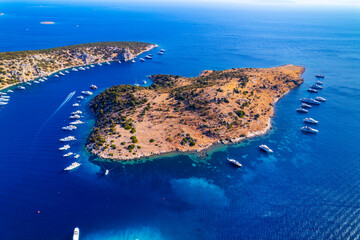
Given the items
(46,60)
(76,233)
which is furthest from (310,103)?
(46,60)

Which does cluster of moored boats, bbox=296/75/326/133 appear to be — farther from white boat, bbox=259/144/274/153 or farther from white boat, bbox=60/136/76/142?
white boat, bbox=60/136/76/142

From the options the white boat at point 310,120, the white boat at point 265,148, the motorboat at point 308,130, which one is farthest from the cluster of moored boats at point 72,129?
the white boat at point 310,120

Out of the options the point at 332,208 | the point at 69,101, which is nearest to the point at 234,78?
the point at 332,208

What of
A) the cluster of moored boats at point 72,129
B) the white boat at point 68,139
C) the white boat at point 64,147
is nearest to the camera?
the cluster of moored boats at point 72,129

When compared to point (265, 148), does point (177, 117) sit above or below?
above

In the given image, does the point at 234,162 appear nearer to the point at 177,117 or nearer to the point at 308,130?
the point at 177,117

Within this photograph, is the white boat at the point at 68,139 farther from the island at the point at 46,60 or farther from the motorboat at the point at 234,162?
the island at the point at 46,60

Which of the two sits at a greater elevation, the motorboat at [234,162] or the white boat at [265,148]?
the white boat at [265,148]

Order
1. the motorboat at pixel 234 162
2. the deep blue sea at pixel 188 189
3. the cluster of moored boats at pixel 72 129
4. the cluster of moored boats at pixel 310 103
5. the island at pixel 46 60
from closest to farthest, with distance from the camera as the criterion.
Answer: the deep blue sea at pixel 188 189 → the cluster of moored boats at pixel 72 129 → the motorboat at pixel 234 162 → the cluster of moored boats at pixel 310 103 → the island at pixel 46 60
